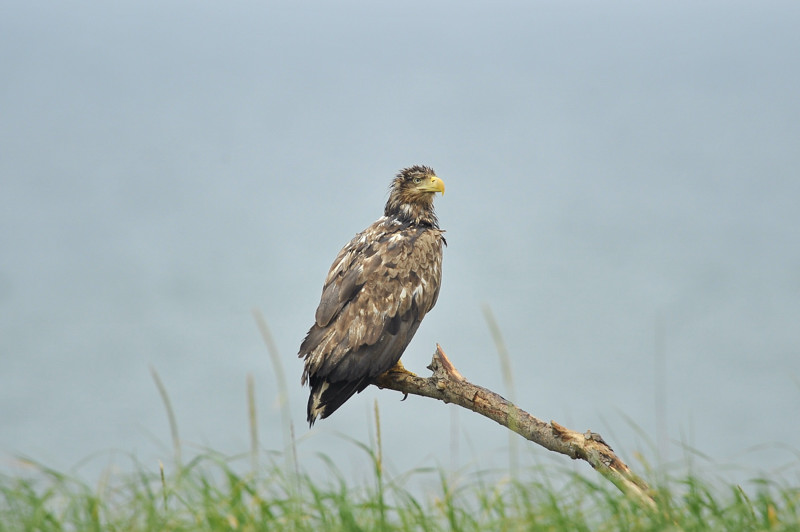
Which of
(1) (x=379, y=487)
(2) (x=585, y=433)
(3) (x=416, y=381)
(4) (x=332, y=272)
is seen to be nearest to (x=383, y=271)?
(4) (x=332, y=272)

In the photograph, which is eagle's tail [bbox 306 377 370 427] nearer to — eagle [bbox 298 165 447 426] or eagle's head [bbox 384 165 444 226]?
eagle [bbox 298 165 447 426]

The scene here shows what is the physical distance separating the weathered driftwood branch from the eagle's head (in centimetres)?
162

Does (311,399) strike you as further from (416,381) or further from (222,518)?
(222,518)

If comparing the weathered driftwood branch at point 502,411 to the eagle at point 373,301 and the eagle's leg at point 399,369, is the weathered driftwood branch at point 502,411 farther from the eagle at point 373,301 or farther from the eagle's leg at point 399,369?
the eagle at point 373,301

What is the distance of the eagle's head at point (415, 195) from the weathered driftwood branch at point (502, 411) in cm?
162

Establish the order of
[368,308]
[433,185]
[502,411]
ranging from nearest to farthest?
[502,411]
[368,308]
[433,185]

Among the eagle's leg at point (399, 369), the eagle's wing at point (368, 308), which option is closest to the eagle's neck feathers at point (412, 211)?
the eagle's wing at point (368, 308)

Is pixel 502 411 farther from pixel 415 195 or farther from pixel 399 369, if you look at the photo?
pixel 415 195

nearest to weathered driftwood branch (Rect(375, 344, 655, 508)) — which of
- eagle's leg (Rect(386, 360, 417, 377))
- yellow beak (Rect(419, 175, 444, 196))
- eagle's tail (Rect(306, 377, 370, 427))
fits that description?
eagle's leg (Rect(386, 360, 417, 377))

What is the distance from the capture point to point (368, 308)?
21.7ft

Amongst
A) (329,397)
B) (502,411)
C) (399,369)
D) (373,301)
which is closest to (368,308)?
(373,301)

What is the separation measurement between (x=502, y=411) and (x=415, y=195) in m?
2.66

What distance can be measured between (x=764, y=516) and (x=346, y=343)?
3.43 metres

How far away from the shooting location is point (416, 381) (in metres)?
6.54
